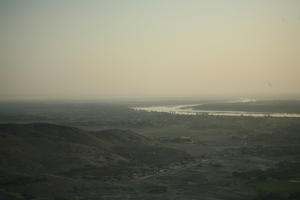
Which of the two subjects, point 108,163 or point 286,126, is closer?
point 108,163

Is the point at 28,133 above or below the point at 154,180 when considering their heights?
above

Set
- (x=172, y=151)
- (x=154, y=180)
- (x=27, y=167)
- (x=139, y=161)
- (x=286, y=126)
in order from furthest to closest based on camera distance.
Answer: (x=286, y=126) → (x=172, y=151) → (x=139, y=161) → (x=27, y=167) → (x=154, y=180)

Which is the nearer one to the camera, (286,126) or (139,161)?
(139,161)

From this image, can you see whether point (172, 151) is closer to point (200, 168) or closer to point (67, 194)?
point (200, 168)

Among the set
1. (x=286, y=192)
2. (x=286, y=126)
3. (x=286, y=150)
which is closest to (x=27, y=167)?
(x=286, y=192)

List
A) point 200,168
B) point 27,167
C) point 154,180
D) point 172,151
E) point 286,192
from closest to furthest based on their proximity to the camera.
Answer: point 286,192 < point 154,180 < point 27,167 < point 200,168 < point 172,151

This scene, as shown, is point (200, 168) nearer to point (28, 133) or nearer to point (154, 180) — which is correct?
point (154, 180)

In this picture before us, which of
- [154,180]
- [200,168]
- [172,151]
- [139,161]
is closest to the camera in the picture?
[154,180]

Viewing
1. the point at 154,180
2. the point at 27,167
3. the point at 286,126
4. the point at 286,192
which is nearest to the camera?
the point at 286,192

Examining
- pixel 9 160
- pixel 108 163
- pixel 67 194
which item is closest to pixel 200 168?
pixel 108 163
